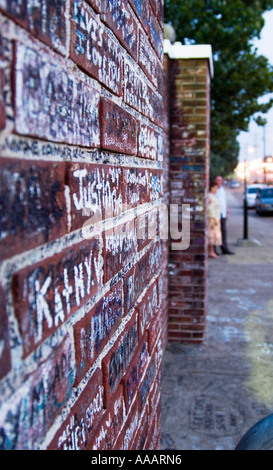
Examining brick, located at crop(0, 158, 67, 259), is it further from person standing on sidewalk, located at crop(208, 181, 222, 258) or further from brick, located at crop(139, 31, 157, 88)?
Result: person standing on sidewalk, located at crop(208, 181, 222, 258)

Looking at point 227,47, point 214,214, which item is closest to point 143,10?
point 214,214

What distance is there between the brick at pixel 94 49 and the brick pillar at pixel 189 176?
154 inches

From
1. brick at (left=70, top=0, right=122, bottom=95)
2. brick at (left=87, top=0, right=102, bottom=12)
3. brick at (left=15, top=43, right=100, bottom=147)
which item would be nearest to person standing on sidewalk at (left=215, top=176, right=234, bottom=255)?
brick at (left=70, top=0, right=122, bottom=95)

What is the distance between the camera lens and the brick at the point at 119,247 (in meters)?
1.07

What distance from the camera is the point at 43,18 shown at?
2.26 ft

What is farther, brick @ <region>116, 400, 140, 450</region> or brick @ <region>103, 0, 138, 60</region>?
brick @ <region>116, 400, 140, 450</region>

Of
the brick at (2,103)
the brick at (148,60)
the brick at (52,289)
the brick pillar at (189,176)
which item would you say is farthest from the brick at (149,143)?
the brick pillar at (189,176)

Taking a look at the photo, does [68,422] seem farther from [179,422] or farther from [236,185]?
[236,185]

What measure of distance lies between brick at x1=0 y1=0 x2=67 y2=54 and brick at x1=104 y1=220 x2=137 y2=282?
44cm

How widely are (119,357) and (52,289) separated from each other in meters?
0.52

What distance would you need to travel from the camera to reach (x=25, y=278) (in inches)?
24.9

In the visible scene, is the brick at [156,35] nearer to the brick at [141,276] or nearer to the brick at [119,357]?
the brick at [141,276]

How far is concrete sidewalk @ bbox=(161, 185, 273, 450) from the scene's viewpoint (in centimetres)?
341
